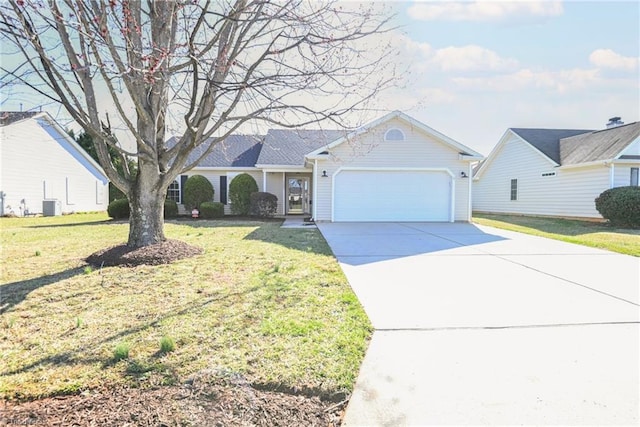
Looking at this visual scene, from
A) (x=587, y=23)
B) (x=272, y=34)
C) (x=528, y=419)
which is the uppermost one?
(x=587, y=23)

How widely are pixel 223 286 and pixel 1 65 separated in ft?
15.0

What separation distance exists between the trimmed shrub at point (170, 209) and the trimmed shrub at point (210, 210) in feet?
4.29

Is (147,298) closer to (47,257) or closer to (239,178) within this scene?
(47,257)

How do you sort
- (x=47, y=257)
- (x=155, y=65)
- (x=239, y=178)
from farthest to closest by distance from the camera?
(x=239, y=178) → (x=47, y=257) → (x=155, y=65)

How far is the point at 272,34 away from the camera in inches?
249

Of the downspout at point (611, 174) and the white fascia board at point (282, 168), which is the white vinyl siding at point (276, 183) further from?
the downspout at point (611, 174)

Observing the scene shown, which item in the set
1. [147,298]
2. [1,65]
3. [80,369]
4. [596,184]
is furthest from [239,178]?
[596,184]

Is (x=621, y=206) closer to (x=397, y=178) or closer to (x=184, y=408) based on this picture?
(x=397, y=178)

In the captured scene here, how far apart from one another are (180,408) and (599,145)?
65.8 ft

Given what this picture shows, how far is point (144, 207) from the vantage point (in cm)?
669

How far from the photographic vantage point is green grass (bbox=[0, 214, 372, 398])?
2723mm

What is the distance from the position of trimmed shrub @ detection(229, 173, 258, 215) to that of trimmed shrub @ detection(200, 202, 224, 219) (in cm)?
80

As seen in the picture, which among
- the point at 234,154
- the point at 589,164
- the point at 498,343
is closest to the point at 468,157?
the point at 589,164

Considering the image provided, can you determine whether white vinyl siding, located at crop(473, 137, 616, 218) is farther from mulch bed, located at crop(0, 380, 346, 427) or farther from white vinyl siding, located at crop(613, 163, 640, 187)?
mulch bed, located at crop(0, 380, 346, 427)
